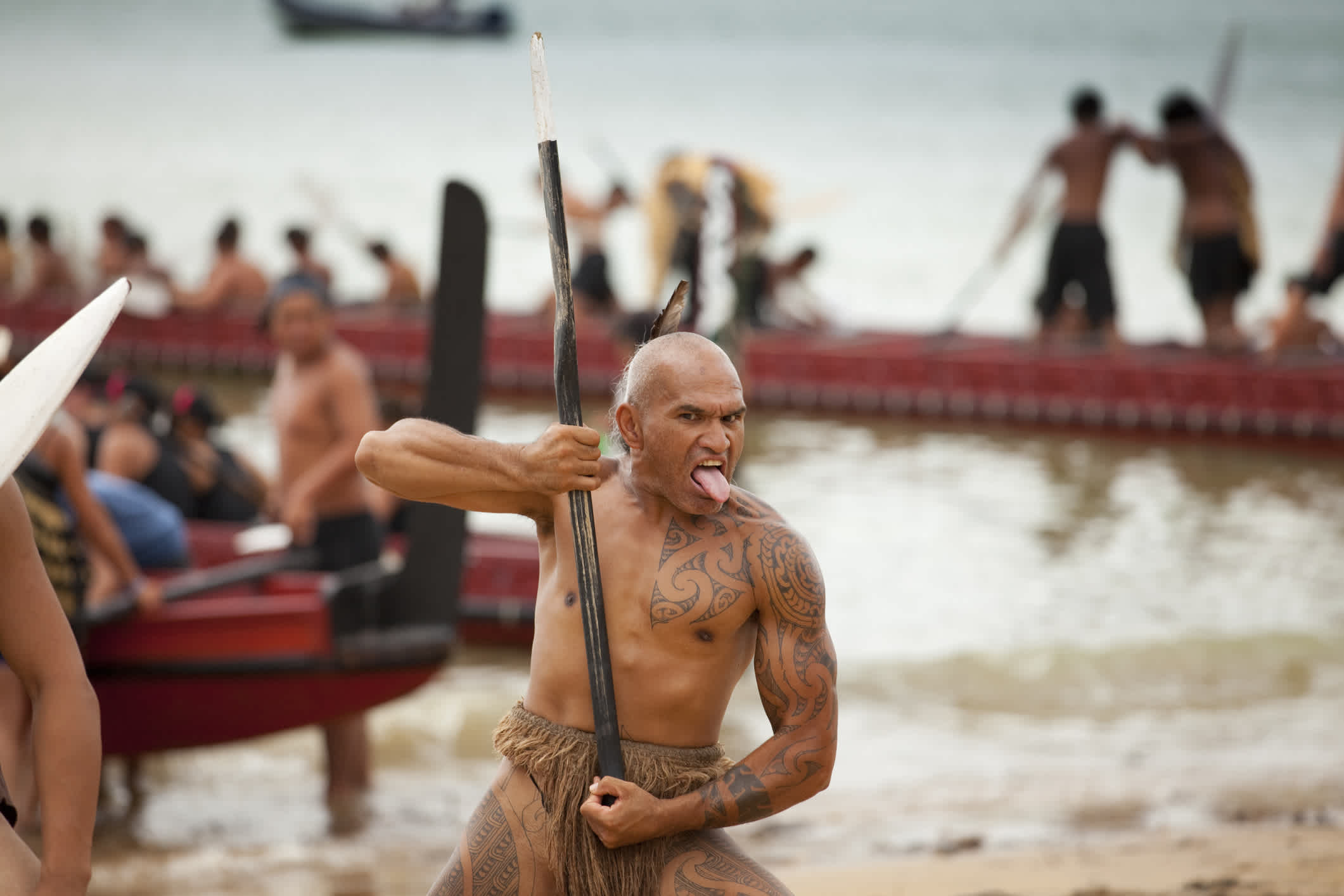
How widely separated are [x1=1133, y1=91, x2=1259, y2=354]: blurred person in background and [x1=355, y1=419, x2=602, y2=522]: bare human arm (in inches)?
435

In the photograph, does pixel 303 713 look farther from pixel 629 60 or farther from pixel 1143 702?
pixel 629 60

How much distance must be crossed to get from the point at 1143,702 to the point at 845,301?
24772 mm

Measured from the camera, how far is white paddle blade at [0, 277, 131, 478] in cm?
227

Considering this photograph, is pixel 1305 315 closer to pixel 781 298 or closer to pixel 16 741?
pixel 781 298

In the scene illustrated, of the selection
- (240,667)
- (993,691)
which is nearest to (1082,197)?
(993,691)

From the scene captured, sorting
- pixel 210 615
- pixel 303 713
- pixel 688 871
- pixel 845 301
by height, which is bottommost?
pixel 845 301

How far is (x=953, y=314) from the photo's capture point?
28.0m

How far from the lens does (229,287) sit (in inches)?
663

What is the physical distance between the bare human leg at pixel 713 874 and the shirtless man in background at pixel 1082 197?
35.3 feet

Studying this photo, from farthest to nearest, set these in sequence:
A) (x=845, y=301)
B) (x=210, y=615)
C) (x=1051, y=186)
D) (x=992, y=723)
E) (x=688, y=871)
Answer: (x=1051, y=186)
(x=845, y=301)
(x=992, y=723)
(x=210, y=615)
(x=688, y=871)

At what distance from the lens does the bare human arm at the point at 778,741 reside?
283cm

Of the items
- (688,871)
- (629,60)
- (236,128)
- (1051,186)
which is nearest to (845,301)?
(1051,186)

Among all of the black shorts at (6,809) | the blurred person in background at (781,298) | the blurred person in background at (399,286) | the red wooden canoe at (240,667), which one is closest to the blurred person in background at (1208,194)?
the blurred person in background at (781,298)

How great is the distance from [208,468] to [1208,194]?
892cm
